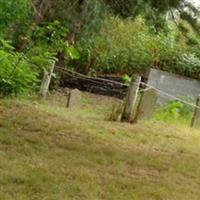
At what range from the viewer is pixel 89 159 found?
24.5 ft

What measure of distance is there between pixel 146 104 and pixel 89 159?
450 centimetres

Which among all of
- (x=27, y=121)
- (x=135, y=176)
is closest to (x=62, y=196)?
(x=135, y=176)

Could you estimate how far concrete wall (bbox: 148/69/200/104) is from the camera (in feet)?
59.9

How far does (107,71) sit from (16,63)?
811cm

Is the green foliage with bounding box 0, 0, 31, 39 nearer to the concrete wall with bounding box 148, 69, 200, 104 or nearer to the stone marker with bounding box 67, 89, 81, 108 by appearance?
the stone marker with bounding box 67, 89, 81, 108

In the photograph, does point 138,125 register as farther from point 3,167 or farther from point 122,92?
point 122,92

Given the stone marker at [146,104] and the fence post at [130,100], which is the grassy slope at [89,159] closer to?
the fence post at [130,100]

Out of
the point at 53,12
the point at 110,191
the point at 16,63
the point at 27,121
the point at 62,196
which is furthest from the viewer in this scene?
the point at 53,12

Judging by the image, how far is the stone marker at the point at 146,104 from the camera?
11627 millimetres

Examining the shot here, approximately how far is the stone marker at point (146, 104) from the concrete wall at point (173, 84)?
19.6 ft

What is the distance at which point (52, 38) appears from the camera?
12289mm

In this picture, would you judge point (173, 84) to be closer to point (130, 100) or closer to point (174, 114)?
point (174, 114)

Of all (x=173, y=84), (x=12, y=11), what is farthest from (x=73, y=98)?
(x=173, y=84)

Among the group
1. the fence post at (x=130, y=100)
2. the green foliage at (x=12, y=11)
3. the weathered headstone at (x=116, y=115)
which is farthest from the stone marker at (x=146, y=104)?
the green foliage at (x=12, y=11)
